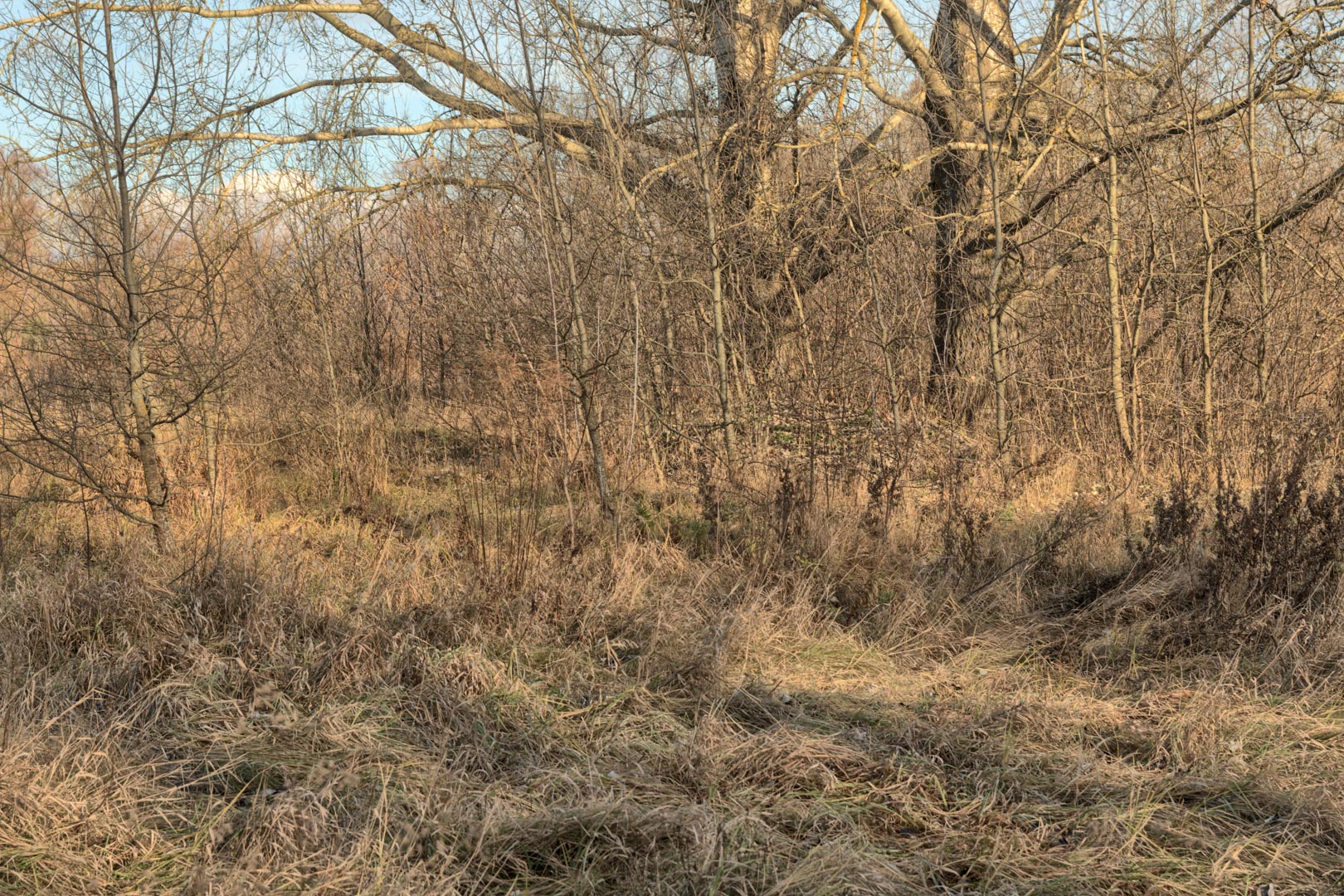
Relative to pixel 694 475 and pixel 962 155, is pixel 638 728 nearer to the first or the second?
pixel 694 475

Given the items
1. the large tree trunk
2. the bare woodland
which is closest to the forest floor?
the bare woodland

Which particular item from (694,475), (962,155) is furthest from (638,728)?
(962,155)

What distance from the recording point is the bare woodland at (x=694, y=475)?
9.95 feet

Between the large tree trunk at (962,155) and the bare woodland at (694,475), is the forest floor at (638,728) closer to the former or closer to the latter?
the bare woodland at (694,475)

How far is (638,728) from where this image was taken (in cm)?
365

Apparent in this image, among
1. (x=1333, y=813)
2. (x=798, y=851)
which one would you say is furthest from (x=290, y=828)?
(x=1333, y=813)

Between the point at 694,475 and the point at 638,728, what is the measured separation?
3.88 meters

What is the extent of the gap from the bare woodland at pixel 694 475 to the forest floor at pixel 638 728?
22 millimetres

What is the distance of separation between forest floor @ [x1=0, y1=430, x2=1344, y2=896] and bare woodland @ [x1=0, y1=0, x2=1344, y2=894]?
22 mm

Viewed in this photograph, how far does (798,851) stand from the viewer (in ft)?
9.40

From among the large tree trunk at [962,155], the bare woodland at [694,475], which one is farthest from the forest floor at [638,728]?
the large tree trunk at [962,155]

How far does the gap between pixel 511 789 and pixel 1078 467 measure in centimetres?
644

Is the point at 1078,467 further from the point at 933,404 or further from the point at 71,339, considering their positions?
the point at 71,339

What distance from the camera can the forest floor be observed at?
9.11ft
